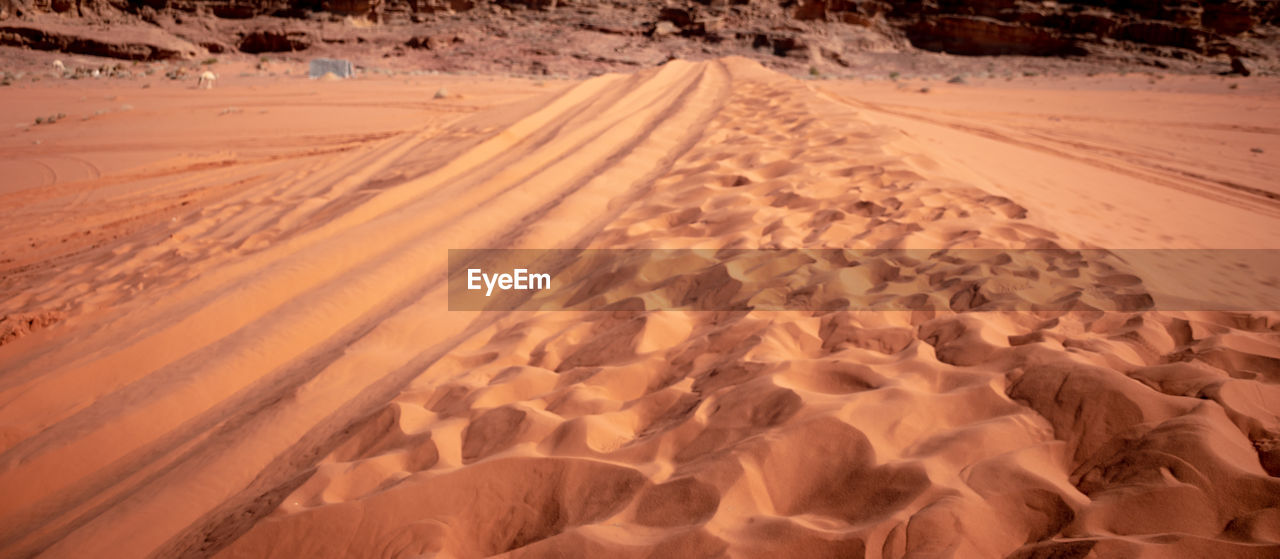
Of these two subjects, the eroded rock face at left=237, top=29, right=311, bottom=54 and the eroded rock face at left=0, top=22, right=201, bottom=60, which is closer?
the eroded rock face at left=0, top=22, right=201, bottom=60

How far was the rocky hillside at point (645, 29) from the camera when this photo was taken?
20.2 meters

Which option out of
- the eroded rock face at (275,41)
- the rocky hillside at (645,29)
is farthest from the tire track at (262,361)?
the eroded rock face at (275,41)

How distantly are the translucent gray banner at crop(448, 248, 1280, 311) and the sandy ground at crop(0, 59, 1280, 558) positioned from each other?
0.09 m

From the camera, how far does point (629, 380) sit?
2086 mm

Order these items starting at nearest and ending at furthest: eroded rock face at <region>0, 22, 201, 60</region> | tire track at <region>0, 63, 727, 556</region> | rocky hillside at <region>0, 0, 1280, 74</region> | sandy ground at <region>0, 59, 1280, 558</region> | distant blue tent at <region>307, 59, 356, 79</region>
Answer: sandy ground at <region>0, 59, 1280, 558</region> → tire track at <region>0, 63, 727, 556</region> → distant blue tent at <region>307, 59, 356, 79</region> → eroded rock face at <region>0, 22, 201, 60</region> → rocky hillside at <region>0, 0, 1280, 74</region>

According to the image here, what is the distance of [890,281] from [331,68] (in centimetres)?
1705

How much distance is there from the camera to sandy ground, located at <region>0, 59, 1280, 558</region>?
139 centimetres

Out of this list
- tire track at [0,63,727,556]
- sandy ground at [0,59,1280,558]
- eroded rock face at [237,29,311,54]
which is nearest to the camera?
sandy ground at [0,59,1280,558]

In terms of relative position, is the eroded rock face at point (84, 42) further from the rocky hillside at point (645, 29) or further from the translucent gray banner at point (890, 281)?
the translucent gray banner at point (890, 281)

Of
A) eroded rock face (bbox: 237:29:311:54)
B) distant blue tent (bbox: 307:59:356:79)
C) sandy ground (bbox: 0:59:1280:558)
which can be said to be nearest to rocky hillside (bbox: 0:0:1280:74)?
eroded rock face (bbox: 237:29:311:54)

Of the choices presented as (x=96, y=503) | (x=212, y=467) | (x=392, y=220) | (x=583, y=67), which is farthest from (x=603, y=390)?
(x=583, y=67)

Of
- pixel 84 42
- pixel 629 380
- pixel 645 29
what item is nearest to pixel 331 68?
pixel 84 42

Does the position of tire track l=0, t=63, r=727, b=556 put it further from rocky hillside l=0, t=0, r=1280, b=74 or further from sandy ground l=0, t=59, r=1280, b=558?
rocky hillside l=0, t=0, r=1280, b=74

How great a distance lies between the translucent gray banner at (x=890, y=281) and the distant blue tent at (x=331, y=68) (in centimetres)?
1517
